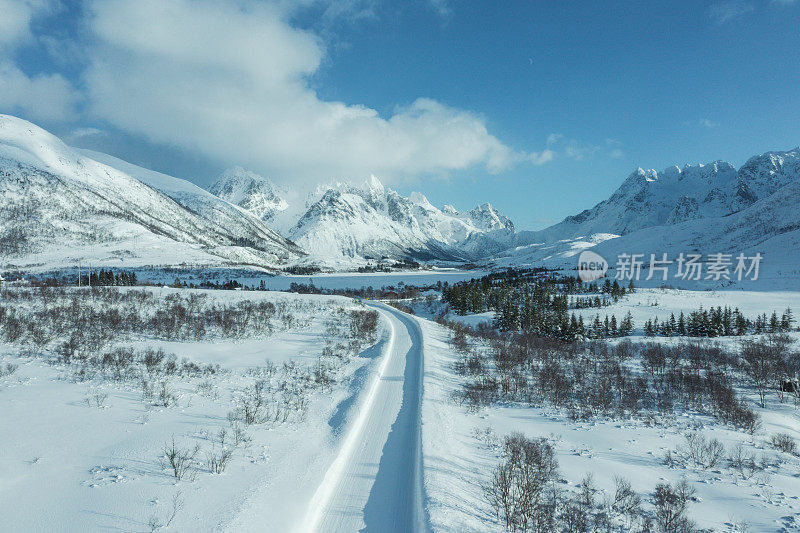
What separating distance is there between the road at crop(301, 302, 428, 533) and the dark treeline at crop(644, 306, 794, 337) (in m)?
56.5

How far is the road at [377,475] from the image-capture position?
7961mm

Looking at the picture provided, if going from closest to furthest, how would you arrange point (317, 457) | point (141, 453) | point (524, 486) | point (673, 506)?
point (673, 506)
point (524, 486)
point (141, 453)
point (317, 457)

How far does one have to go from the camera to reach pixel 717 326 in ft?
174

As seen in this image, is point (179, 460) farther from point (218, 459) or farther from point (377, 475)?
point (377, 475)

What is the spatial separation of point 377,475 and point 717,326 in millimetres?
65658

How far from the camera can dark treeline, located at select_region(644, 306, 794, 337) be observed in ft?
172

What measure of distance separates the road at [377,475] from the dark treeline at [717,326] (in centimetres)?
5652

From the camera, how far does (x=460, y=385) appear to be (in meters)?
19.5

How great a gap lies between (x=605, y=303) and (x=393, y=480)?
81.7 m

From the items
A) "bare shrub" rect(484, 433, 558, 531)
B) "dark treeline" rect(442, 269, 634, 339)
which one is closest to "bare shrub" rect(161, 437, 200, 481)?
"bare shrub" rect(484, 433, 558, 531)

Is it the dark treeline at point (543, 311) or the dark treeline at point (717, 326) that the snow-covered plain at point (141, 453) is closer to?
the dark treeline at point (543, 311)

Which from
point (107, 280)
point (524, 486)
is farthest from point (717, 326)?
point (107, 280)

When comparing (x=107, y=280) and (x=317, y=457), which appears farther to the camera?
(x=107, y=280)

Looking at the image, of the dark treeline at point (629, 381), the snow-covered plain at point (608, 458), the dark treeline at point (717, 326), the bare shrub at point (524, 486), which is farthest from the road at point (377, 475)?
the dark treeline at point (717, 326)
